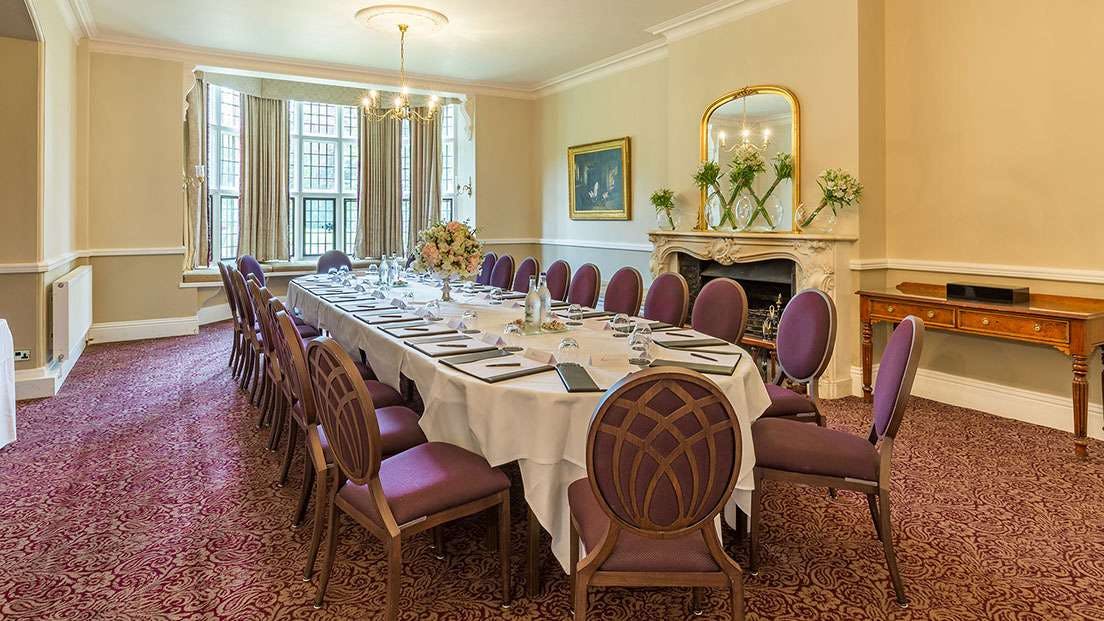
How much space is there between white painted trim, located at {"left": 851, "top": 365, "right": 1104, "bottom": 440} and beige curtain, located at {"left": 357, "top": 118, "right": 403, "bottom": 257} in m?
6.82

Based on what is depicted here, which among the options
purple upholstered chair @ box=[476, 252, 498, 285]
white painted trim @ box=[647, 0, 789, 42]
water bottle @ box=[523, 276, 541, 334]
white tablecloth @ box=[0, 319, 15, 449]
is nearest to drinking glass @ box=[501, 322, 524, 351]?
water bottle @ box=[523, 276, 541, 334]

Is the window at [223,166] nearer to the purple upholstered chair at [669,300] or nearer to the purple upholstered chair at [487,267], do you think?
the purple upholstered chair at [487,267]

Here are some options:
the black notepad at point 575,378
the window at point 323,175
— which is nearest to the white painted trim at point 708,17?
the black notepad at point 575,378

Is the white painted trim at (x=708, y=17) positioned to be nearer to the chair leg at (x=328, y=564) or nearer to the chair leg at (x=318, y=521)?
the chair leg at (x=318, y=521)

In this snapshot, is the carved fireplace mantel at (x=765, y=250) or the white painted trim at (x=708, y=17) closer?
the carved fireplace mantel at (x=765, y=250)

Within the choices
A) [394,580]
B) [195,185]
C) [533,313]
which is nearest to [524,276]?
[533,313]

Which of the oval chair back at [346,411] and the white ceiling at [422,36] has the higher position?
the white ceiling at [422,36]

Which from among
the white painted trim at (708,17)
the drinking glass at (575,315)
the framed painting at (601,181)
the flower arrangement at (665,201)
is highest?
the white painted trim at (708,17)

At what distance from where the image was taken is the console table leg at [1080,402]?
3.60 metres

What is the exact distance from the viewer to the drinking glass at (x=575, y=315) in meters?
3.55

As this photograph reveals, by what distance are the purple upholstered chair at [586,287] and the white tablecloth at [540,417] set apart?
2.08 meters

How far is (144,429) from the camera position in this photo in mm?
4188

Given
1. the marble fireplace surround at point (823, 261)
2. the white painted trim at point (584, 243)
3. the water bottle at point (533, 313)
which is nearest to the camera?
the water bottle at point (533, 313)

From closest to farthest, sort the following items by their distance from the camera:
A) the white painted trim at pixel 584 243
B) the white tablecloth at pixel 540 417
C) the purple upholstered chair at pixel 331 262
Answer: the white tablecloth at pixel 540 417, the purple upholstered chair at pixel 331 262, the white painted trim at pixel 584 243
